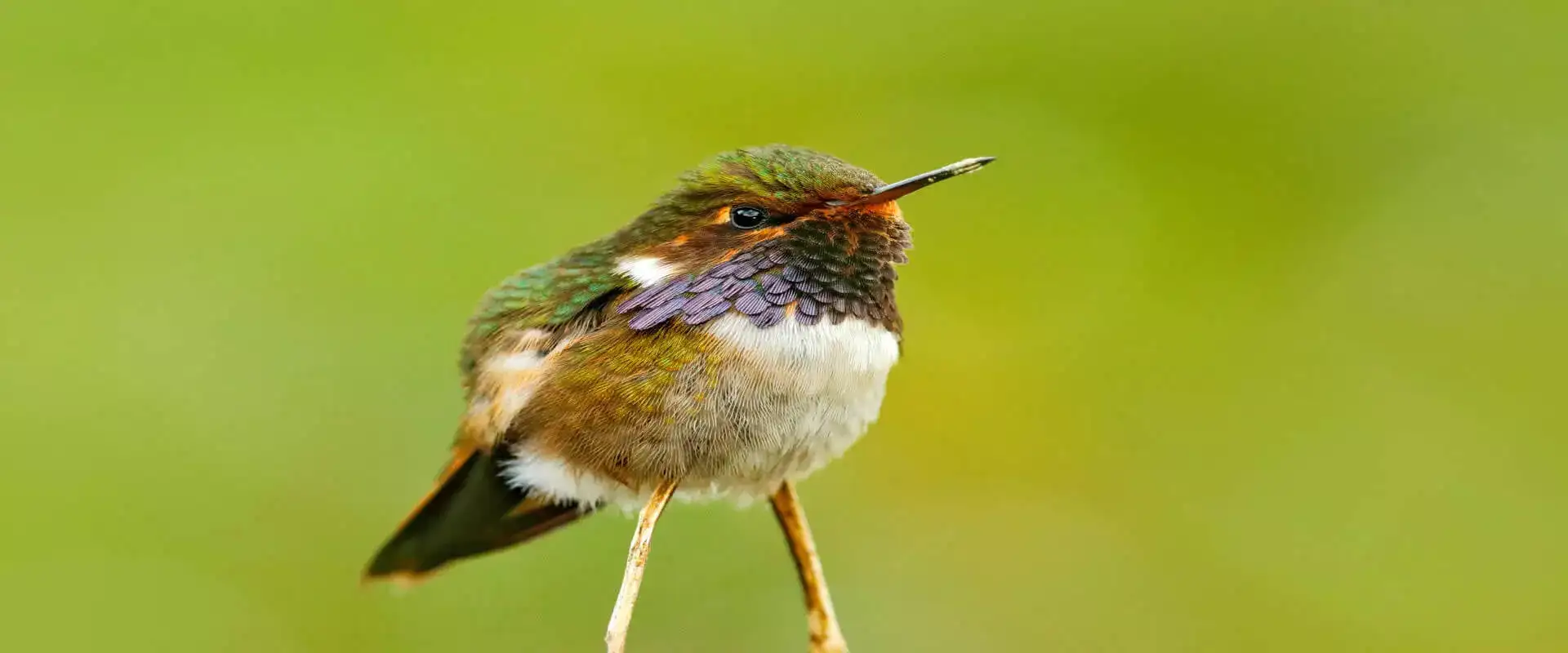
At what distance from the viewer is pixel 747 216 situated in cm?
257

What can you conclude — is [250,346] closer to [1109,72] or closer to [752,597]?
[752,597]

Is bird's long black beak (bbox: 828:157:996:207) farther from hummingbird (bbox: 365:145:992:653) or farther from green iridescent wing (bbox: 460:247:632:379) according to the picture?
green iridescent wing (bbox: 460:247:632:379)

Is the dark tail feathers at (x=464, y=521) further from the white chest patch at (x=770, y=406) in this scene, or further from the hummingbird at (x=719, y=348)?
the white chest patch at (x=770, y=406)

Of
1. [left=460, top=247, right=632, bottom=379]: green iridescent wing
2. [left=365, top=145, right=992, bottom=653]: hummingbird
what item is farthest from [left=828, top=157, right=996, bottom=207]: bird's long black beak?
[left=460, top=247, right=632, bottom=379]: green iridescent wing

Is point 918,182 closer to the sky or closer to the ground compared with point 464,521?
closer to the sky


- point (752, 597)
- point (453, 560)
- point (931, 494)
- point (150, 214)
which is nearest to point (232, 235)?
point (150, 214)

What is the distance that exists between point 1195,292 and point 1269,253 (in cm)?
44

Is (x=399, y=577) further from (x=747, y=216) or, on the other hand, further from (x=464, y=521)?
(x=747, y=216)

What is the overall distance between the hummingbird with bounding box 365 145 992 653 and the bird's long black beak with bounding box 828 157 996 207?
1 cm

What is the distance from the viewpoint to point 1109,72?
666cm

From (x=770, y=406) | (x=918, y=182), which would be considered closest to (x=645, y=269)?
(x=770, y=406)

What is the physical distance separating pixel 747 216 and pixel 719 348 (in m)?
0.27

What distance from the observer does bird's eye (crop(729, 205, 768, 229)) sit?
8.40 ft

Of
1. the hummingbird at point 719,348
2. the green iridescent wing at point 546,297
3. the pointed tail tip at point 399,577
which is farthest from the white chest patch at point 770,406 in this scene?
the pointed tail tip at point 399,577
